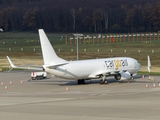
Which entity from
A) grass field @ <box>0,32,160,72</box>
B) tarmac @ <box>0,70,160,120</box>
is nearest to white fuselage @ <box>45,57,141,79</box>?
tarmac @ <box>0,70,160,120</box>

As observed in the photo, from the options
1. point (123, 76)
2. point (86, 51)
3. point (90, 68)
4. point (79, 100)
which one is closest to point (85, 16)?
point (86, 51)

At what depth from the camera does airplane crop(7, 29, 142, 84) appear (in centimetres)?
6094

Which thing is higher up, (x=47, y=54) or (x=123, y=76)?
(x=47, y=54)

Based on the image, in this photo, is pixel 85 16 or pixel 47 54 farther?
pixel 85 16

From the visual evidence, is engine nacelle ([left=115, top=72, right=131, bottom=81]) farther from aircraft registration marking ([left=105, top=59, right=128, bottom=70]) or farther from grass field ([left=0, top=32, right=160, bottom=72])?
grass field ([left=0, top=32, right=160, bottom=72])

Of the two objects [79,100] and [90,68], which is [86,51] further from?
[79,100]

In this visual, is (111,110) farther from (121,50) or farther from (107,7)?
(107,7)

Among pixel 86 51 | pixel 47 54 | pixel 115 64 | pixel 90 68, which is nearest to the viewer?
pixel 47 54

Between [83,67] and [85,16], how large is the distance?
124 meters

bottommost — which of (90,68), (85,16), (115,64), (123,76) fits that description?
→ (123,76)

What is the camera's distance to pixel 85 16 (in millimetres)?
185625

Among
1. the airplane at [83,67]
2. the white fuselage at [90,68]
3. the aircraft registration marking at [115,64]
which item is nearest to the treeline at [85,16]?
the white fuselage at [90,68]

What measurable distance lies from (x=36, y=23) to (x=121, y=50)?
77.0 metres

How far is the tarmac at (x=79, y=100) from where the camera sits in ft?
119
